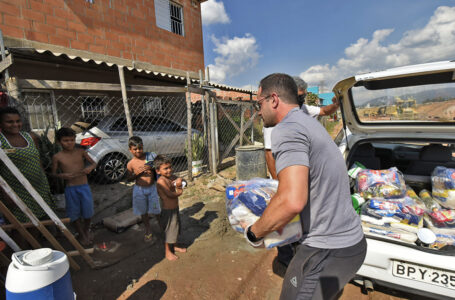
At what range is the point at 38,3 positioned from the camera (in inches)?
230

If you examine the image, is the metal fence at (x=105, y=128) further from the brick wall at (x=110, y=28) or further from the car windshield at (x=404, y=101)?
the car windshield at (x=404, y=101)

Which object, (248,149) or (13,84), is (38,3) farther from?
(248,149)

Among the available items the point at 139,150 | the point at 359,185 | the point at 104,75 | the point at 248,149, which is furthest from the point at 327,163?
the point at 104,75

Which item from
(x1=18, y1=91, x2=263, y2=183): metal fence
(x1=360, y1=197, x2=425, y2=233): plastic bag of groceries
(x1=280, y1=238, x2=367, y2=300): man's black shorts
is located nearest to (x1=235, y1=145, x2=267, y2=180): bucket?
(x1=18, y1=91, x2=263, y2=183): metal fence

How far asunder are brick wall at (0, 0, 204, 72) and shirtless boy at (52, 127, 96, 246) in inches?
179

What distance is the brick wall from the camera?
224 inches

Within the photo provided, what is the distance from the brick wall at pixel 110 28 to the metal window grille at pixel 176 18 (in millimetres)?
205

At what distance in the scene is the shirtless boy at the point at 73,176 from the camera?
2955 millimetres

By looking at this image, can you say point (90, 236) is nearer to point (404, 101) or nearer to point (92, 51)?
point (404, 101)

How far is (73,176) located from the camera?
2932mm

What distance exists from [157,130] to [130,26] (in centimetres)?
410

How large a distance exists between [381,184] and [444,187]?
1.81 feet

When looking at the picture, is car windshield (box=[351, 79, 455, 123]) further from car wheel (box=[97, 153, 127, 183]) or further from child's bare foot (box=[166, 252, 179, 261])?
car wheel (box=[97, 153, 127, 183])

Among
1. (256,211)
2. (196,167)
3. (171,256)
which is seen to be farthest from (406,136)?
(196,167)
